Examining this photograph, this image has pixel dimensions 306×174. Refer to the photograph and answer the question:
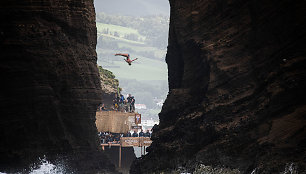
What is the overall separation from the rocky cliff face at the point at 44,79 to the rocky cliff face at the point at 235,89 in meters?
5.07

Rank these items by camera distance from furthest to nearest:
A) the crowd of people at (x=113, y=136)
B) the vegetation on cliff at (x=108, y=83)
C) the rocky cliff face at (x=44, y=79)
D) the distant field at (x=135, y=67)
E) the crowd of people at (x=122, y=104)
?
1. the distant field at (x=135, y=67)
2. the vegetation on cliff at (x=108, y=83)
3. the crowd of people at (x=122, y=104)
4. the crowd of people at (x=113, y=136)
5. the rocky cliff face at (x=44, y=79)

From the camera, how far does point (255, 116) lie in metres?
23.6

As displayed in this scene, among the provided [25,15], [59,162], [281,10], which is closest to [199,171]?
[281,10]

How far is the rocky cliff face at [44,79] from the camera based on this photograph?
30.0 metres

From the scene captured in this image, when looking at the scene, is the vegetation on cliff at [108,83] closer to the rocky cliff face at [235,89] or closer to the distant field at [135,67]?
the rocky cliff face at [235,89]

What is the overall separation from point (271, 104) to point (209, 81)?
5378 mm

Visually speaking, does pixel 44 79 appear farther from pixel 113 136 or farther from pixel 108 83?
pixel 108 83

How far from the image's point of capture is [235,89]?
25.8 m

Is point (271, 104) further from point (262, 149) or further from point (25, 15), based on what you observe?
point (25, 15)

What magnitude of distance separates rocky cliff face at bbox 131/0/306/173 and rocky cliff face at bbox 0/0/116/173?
507 cm

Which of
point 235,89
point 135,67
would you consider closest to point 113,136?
point 235,89

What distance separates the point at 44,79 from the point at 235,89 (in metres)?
11.3

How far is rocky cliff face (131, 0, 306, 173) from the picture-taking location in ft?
70.2

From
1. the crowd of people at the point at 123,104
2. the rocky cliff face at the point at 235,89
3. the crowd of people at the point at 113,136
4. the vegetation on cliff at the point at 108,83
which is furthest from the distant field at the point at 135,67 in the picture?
the rocky cliff face at the point at 235,89
